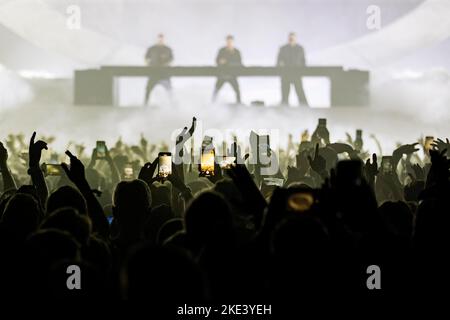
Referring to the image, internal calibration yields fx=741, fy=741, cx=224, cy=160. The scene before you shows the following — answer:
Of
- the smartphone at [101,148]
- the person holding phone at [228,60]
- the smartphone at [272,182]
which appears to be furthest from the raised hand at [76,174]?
the person holding phone at [228,60]

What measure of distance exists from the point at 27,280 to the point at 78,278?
16 centimetres

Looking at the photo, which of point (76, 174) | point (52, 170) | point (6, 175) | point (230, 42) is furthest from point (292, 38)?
point (76, 174)

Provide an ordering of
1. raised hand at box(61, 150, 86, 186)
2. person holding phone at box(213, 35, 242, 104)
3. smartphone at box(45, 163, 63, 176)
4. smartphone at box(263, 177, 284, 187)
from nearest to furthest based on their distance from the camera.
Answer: raised hand at box(61, 150, 86, 186), smartphone at box(263, 177, 284, 187), smartphone at box(45, 163, 63, 176), person holding phone at box(213, 35, 242, 104)

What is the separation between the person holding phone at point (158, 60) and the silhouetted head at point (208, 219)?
12107 millimetres

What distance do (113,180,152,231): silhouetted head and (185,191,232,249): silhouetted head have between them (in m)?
0.94

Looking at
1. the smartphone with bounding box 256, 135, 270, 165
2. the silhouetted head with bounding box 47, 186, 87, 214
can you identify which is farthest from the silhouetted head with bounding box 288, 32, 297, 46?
the silhouetted head with bounding box 47, 186, 87, 214

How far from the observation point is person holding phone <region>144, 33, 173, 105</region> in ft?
47.3

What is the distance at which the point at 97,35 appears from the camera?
15.8 m

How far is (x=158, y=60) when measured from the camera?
47.4 feet

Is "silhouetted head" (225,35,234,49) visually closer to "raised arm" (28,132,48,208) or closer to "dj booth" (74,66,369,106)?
"dj booth" (74,66,369,106)

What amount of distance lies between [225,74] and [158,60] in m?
1.36

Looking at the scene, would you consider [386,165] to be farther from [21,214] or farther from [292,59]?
[292,59]

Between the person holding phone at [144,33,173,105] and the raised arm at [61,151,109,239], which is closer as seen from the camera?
the raised arm at [61,151,109,239]

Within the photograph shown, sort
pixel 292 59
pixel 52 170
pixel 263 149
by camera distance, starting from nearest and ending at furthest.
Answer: pixel 263 149
pixel 52 170
pixel 292 59
